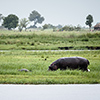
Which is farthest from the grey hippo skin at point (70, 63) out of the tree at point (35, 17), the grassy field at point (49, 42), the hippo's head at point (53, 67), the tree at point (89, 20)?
the tree at point (35, 17)

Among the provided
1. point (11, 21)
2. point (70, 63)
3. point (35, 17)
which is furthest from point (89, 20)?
point (70, 63)

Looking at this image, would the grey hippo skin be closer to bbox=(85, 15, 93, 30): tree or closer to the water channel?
the water channel

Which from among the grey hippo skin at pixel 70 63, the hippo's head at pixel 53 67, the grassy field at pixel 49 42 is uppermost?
the grey hippo skin at pixel 70 63

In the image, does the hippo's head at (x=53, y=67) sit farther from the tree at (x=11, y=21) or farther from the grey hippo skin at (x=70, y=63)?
the tree at (x=11, y=21)

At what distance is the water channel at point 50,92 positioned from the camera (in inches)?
303

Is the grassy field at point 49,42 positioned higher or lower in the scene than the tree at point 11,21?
lower

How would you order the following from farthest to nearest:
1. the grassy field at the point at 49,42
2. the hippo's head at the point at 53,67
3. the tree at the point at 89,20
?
the tree at the point at 89,20 < the grassy field at the point at 49,42 < the hippo's head at the point at 53,67

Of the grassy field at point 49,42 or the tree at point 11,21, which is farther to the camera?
the tree at point 11,21

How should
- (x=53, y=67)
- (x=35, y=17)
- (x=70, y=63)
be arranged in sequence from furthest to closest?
(x=35, y=17), (x=70, y=63), (x=53, y=67)

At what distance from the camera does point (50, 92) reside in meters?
8.44

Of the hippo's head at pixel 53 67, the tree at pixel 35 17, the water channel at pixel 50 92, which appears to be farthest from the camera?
the tree at pixel 35 17

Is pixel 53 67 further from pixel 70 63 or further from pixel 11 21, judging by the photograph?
pixel 11 21

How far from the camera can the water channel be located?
7.70 metres

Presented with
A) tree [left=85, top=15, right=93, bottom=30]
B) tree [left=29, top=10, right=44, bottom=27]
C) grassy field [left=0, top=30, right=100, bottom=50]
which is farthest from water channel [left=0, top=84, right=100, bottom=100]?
tree [left=29, top=10, right=44, bottom=27]
